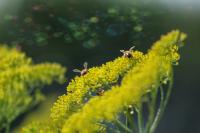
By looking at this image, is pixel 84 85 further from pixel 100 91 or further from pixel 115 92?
pixel 115 92

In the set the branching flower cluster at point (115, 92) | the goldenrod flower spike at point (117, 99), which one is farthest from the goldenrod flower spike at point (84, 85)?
the goldenrod flower spike at point (117, 99)

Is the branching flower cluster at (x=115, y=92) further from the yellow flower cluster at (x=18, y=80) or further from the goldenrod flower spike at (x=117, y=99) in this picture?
the yellow flower cluster at (x=18, y=80)

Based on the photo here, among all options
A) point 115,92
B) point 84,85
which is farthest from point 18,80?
point 84,85

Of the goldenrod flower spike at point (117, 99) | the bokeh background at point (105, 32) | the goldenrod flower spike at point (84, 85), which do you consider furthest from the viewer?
the bokeh background at point (105, 32)

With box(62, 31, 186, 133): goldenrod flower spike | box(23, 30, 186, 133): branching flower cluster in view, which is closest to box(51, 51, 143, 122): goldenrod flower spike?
box(23, 30, 186, 133): branching flower cluster

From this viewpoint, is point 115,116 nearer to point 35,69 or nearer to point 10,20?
point 35,69

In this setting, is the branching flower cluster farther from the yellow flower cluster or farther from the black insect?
the yellow flower cluster
